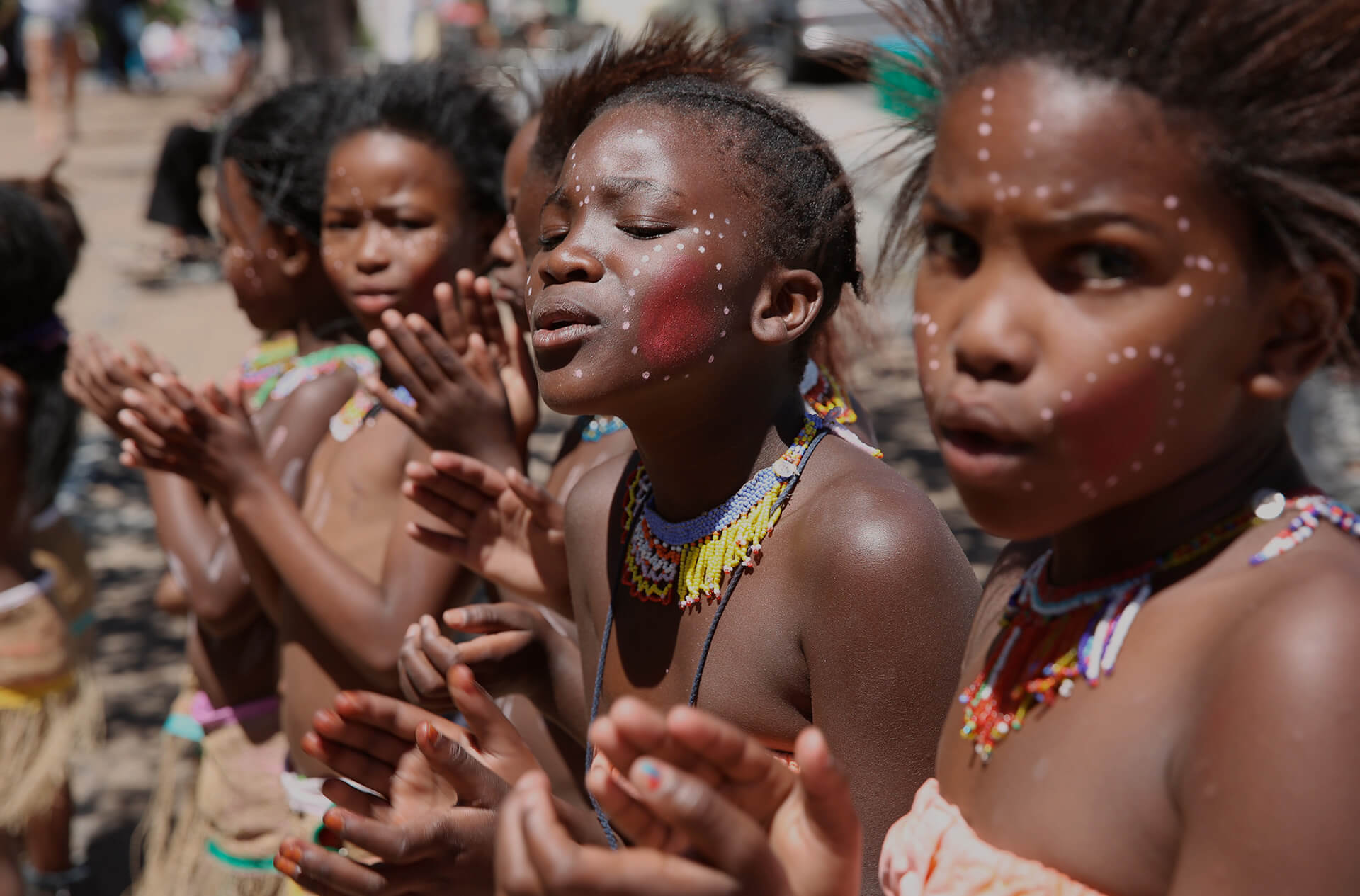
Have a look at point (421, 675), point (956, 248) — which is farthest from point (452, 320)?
point (956, 248)

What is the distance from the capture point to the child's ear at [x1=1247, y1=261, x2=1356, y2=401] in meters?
1.15

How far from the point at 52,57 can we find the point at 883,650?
55.4ft

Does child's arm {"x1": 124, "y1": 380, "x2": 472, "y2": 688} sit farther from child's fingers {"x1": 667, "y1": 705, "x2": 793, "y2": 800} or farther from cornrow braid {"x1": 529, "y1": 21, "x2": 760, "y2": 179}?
child's fingers {"x1": 667, "y1": 705, "x2": 793, "y2": 800}

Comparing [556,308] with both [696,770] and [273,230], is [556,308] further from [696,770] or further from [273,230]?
[273,230]

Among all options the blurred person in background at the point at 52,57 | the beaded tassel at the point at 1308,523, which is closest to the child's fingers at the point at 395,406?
the beaded tassel at the point at 1308,523

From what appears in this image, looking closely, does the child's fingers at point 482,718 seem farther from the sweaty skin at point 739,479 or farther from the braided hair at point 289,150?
the braided hair at point 289,150

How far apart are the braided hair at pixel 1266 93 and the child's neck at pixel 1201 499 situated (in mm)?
197

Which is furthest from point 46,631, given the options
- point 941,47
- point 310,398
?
point 941,47

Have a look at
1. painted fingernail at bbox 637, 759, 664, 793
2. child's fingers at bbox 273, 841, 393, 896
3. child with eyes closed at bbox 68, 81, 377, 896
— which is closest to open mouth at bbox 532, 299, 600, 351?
child's fingers at bbox 273, 841, 393, 896

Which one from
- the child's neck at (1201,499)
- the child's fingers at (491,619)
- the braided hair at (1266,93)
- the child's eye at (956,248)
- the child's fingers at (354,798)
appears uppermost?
the braided hair at (1266,93)

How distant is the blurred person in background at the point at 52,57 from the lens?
15.3 metres

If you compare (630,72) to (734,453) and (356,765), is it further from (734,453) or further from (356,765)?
(356,765)

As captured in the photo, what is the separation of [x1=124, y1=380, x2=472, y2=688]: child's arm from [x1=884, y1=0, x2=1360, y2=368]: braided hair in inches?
71.7

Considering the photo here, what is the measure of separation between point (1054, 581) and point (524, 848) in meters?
0.63
